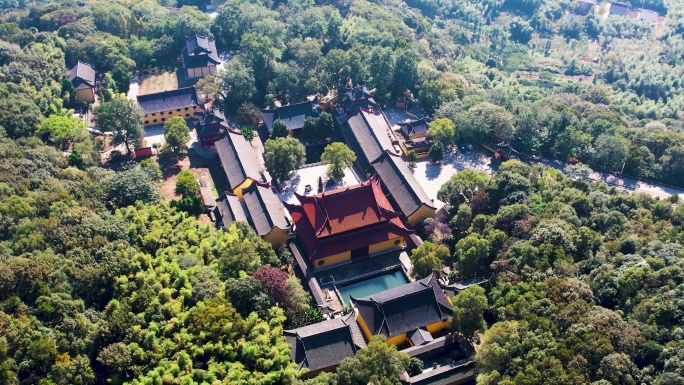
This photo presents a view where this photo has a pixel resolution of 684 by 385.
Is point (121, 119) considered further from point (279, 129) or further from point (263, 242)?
point (263, 242)

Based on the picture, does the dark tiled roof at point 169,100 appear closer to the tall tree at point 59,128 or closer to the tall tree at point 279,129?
the tall tree at point 59,128

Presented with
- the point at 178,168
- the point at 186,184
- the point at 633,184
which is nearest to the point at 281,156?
the point at 186,184

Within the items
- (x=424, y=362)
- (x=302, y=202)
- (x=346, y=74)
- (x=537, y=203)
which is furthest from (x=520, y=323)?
(x=346, y=74)

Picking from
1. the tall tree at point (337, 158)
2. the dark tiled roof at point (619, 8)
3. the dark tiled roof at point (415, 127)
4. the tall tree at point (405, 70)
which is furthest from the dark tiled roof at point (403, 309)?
the dark tiled roof at point (619, 8)

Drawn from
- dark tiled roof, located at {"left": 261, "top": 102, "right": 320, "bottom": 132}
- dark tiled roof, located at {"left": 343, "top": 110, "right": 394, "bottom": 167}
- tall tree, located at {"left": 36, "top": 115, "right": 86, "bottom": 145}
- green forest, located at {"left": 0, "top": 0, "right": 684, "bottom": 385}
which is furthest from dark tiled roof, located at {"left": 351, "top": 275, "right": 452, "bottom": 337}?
tall tree, located at {"left": 36, "top": 115, "right": 86, "bottom": 145}

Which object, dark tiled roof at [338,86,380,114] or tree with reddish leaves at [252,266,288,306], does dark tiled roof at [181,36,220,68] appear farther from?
tree with reddish leaves at [252,266,288,306]

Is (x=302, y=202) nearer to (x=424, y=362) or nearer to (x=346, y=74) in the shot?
(x=424, y=362)
